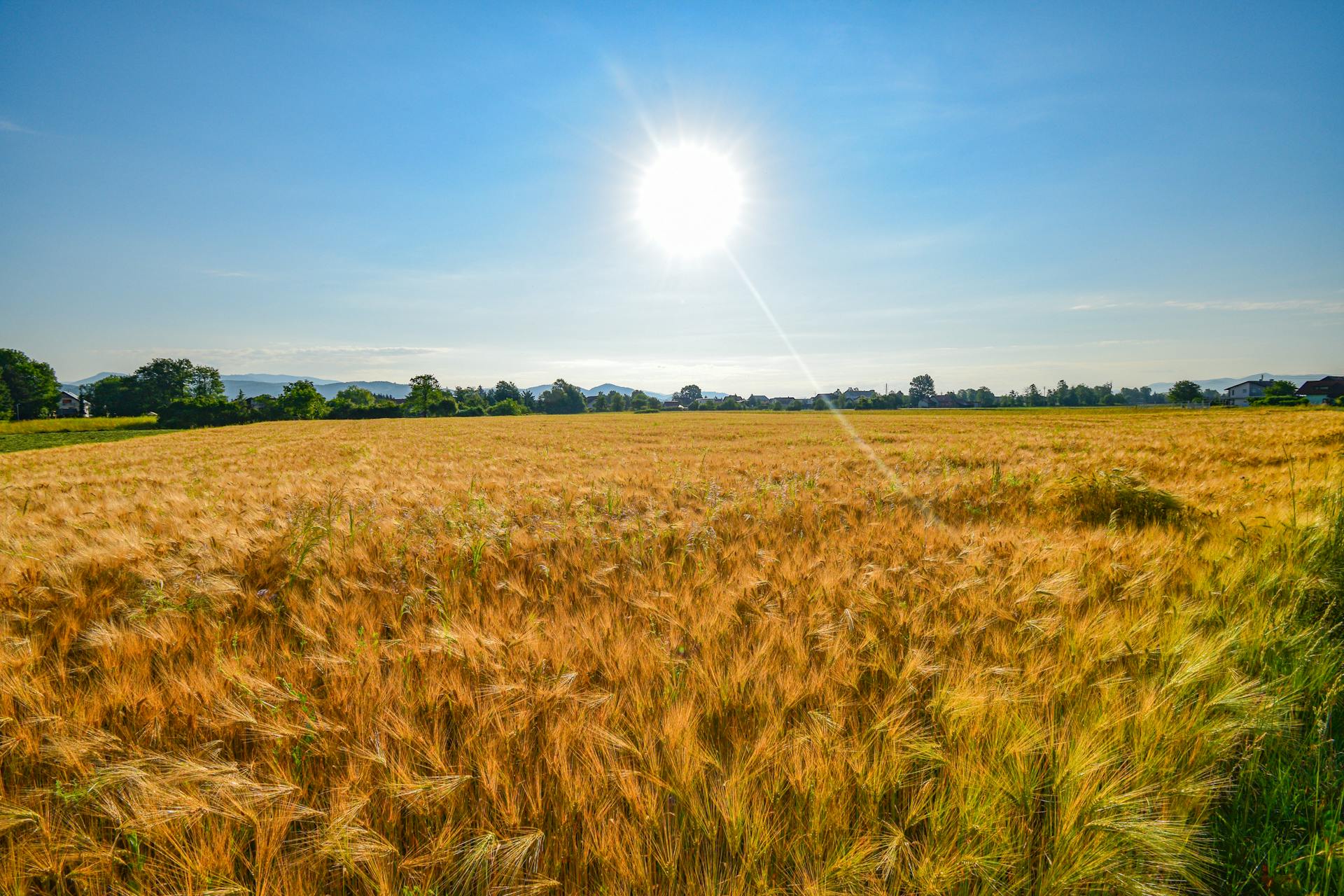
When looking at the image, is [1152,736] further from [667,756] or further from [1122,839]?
[667,756]

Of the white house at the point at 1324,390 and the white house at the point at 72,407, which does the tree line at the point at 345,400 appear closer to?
the white house at the point at 72,407

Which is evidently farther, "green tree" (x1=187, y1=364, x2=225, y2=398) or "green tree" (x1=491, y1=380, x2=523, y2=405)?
"green tree" (x1=491, y1=380, x2=523, y2=405)

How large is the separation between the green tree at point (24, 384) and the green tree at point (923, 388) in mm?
192802

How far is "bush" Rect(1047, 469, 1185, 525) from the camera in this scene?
191 inches

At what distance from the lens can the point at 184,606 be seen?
8.94 ft

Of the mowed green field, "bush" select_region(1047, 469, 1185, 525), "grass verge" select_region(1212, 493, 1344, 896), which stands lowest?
"grass verge" select_region(1212, 493, 1344, 896)

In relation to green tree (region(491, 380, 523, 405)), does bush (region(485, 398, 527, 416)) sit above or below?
below

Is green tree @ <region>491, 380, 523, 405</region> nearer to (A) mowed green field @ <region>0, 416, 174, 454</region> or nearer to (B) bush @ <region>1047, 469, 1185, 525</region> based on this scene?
(A) mowed green field @ <region>0, 416, 174, 454</region>

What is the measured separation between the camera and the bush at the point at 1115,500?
16.0ft

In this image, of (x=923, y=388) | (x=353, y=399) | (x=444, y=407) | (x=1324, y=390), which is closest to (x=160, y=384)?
(x=353, y=399)

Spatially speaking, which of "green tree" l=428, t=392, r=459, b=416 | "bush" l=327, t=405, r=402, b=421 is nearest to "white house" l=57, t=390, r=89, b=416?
"bush" l=327, t=405, r=402, b=421

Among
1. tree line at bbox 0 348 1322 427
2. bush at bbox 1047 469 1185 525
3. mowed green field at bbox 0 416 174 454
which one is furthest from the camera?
tree line at bbox 0 348 1322 427

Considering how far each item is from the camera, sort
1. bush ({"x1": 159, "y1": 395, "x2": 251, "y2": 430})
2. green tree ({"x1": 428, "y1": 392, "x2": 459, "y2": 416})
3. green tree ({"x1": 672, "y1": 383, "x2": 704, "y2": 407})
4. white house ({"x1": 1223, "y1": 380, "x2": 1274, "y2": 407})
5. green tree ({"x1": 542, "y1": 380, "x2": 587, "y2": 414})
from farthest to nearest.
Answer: green tree ({"x1": 672, "y1": 383, "x2": 704, "y2": 407})
green tree ({"x1": 542, "y1": 380, "x2": 587, "y2": 414})
white house ({"x1": 1223, "y1": 380, "x2": 1274, "y2": 407})
green tree ({"x1": 428, "y1": 392, "x2": 459, "y2": 416})
bush ({"x1": 159, "y1": 395, "x2": 251, "y2": 430})

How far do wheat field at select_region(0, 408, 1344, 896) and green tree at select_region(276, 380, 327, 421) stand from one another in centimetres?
9782
